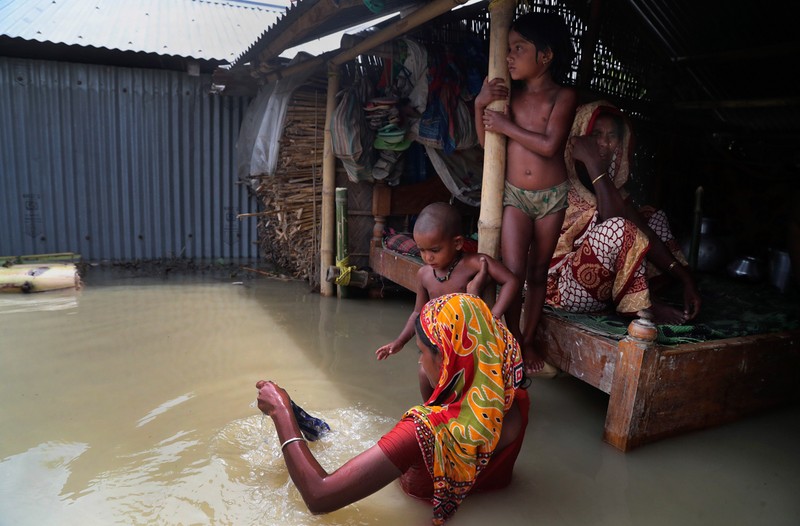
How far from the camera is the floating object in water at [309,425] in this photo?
2629mm

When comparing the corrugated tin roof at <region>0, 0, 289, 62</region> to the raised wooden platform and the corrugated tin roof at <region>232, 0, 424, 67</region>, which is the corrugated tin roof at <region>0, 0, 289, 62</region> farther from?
the raised wooden platform

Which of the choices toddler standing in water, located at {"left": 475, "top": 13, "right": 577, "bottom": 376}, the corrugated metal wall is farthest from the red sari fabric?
the corrugated metal wall

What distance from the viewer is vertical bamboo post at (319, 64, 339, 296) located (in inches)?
227

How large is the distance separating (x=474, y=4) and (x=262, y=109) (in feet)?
10.1

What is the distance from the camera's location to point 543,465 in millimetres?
2701

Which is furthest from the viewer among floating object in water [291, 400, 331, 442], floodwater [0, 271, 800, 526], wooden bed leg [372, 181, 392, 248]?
wooden bed leg [372, 181, 392, 248]

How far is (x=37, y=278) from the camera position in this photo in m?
5.86

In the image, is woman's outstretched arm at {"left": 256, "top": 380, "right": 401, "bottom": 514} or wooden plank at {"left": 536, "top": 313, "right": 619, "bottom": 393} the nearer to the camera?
woman's outstretched arm at {"left": 256, "top": 380, "right": 401, "bottom": 514}

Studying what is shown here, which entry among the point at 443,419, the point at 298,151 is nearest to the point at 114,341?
the point at 298,151

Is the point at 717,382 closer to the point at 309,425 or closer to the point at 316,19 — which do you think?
the point at 309,425

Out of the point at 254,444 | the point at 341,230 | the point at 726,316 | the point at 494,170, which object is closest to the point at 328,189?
the point at 341,230

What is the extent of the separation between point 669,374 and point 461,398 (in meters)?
1.42

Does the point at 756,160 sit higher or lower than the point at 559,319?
higher

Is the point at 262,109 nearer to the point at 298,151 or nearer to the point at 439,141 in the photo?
the point at 298,151
